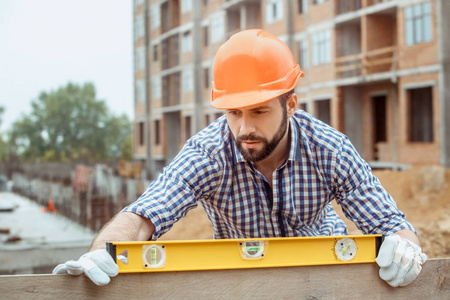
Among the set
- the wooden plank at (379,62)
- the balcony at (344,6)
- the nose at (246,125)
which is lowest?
the nose at (246,125)

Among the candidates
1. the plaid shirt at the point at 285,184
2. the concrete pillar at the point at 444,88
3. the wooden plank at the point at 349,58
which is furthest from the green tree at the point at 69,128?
the plaid shirt at the point at 285,184

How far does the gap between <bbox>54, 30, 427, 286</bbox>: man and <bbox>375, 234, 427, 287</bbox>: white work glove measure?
0.39 metres

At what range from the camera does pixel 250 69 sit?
3107 mm

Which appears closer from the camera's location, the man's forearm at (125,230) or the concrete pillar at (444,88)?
the man's forearm at (125,230)

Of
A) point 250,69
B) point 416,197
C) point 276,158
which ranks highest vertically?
point 250,69

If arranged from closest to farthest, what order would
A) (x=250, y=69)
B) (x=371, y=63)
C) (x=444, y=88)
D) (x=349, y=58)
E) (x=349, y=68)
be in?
(x=250, y=69)
(x=444, y=88)
(x=371, y=63)
(x=349, y=58)
(x=349, y=68)

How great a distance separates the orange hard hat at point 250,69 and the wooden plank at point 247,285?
0.96 meters

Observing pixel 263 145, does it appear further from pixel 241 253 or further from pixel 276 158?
pixel 241 253

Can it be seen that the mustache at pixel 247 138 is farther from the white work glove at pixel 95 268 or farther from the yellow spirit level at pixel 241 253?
the white work glove at pixel 95 268

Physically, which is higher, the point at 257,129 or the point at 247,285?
the point at 257,129

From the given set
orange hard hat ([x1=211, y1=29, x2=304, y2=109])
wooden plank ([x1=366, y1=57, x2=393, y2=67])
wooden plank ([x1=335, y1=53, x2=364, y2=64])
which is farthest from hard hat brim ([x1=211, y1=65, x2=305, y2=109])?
wooden plank ([x1=335, y1=53, x2=364, y2=64])

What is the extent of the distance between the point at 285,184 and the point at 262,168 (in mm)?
153

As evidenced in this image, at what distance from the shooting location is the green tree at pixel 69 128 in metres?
78.4

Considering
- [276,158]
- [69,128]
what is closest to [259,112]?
[276,158]
